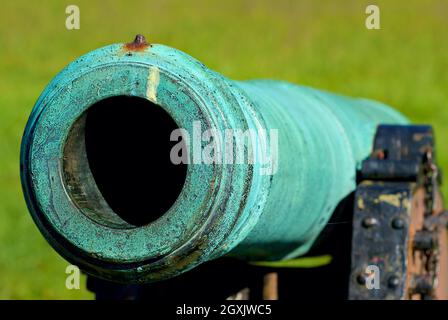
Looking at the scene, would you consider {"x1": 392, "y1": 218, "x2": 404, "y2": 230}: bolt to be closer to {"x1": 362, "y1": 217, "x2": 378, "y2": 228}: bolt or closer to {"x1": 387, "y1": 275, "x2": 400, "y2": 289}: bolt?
{"x1": 362, "y1": 217, "x2": 378, "y2": 228}: bolt

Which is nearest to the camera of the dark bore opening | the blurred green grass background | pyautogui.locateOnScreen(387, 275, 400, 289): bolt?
the dark bore opening

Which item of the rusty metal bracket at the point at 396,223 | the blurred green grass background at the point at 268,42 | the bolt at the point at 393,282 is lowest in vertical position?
the bolt at the point at 393,282

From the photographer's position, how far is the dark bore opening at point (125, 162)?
304cm

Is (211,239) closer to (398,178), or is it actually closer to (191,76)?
(191,76)

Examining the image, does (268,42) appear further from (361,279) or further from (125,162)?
(125,162)

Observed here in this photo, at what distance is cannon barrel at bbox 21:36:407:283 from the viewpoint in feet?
9.51

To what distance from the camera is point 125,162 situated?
323 cm

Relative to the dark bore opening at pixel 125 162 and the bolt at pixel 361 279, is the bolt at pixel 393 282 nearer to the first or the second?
the bolt at pixel 361 279

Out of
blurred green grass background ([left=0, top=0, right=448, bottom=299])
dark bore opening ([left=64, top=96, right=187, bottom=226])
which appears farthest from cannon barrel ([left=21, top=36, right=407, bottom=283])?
blurred green grass background ([left=0, top=0, right=448, bottom=299])

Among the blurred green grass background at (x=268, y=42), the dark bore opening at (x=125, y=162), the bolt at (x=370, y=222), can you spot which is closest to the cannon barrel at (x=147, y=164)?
the dark bore opening at (x=125, y=162)

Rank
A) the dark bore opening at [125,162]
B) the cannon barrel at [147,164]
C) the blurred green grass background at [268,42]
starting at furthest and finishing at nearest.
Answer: the blurred green grass background at [268,42] → the dark bore opening at [125,162] → the cannon barrel at [147,164]

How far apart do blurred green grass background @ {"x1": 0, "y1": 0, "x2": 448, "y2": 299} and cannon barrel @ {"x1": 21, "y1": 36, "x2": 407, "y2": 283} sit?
8.09 metres

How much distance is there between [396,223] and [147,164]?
1002 millimetres

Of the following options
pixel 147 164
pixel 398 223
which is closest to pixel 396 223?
pixel 398 223
